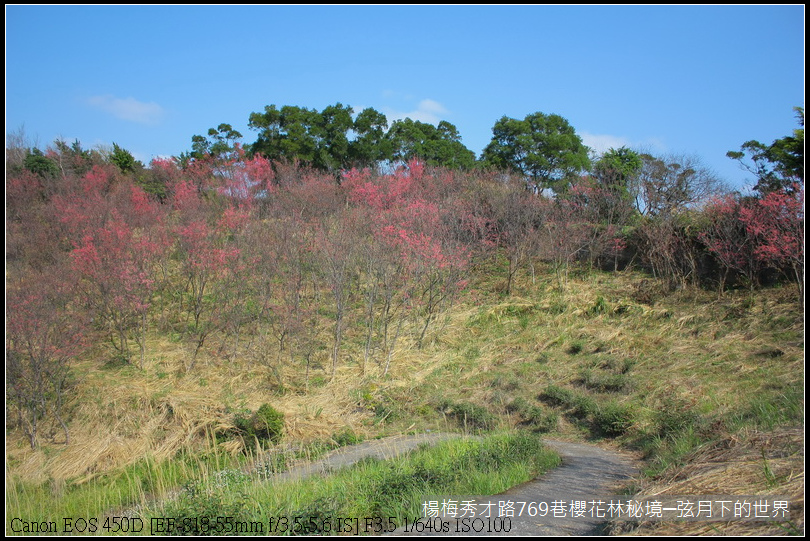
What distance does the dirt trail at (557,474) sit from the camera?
4246 millimetres

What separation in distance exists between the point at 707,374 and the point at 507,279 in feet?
24.8

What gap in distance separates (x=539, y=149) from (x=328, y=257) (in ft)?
46.5

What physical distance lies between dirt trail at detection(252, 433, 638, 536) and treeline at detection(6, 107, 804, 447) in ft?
14.9

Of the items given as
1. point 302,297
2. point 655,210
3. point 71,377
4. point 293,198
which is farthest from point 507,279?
point 71,377

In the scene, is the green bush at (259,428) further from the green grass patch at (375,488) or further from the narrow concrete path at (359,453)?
the green grass patch at (375,488)

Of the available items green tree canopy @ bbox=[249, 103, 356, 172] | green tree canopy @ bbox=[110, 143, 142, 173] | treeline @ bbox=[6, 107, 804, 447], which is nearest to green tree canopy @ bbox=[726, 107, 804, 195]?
treeline @ bbox=[6, 107, 804, 447]

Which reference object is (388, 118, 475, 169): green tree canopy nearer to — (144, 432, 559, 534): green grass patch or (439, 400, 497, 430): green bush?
(439, 400, 497, 430): green bush

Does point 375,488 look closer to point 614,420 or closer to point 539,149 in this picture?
point 614,420

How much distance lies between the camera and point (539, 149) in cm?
2416

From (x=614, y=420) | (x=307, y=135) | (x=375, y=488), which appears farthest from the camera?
(x=307, y=135)

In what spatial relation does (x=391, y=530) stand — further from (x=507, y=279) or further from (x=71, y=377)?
(x=507, y=279)

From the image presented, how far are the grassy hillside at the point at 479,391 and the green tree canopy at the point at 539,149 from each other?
905 centimetres

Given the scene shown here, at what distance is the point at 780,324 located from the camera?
12.0 m

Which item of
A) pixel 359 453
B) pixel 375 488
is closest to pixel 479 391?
pixel 359 453
